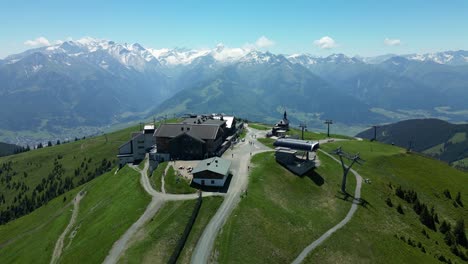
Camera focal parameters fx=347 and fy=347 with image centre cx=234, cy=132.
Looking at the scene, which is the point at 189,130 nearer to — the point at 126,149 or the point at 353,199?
the point at 126,149

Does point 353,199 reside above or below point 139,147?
below

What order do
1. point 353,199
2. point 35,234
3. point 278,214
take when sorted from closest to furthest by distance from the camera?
1. point 278,214
2. point 353,199
3. point 35,234

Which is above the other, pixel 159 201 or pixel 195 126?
pixel 195 126

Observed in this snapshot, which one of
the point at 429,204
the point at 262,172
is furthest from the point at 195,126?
the point at 429,204

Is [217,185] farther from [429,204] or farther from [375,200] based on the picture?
[429,204]

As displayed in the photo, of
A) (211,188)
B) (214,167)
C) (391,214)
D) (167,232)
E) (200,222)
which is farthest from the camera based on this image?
(214,167)

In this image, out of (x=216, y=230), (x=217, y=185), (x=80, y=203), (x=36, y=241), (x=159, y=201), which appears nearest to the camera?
(x=216, y=230)

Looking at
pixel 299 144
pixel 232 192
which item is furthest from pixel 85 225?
pixel 299 144
